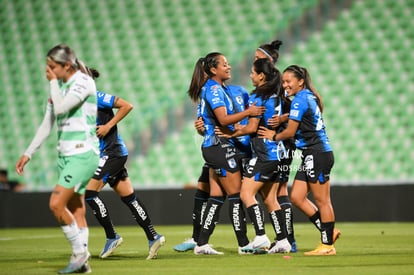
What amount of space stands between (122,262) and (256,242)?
1.48 metres

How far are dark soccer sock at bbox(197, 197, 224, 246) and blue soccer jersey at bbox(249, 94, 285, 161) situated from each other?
0.70m

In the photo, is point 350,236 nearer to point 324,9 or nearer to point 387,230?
point 387,230

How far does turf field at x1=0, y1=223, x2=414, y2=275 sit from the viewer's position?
7.18m

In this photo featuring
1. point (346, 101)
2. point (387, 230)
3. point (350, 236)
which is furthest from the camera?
point (346, 101)

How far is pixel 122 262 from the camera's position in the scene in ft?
26.9

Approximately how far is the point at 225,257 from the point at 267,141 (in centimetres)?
131

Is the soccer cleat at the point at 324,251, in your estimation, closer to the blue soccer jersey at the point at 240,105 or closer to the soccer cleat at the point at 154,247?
the blue soccer jersey at the point at 240,105

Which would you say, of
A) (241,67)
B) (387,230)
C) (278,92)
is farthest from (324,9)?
(278,92)

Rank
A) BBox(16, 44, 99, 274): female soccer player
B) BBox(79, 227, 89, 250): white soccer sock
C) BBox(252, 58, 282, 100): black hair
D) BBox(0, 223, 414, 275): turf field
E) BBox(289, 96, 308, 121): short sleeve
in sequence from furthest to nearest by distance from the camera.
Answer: BBox(252, 58, 282, 100): black hair, BBox(289, 96, 308, 121): short sleeve, BBox(79, 227, 89, 250): white soccer sock, BBox(0, 223, 414, 275): turf field, BBox(16, 44, 99, 274): female soccer player

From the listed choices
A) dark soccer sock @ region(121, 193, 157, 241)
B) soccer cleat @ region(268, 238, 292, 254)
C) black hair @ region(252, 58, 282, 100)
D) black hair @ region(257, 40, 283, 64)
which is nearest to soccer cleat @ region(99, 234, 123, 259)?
dark soccer sock @ region(121, 193, 157, 241)

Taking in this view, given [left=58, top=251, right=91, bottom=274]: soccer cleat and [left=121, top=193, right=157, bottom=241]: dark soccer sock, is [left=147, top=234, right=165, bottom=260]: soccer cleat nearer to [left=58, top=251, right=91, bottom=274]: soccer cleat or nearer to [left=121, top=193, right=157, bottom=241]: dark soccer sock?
[left=121, top=193, right=157, bottom=241]: dark soccer sock

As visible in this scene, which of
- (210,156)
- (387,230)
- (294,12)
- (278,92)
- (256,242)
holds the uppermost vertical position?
(294,12)

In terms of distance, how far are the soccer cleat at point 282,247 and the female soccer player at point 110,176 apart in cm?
121

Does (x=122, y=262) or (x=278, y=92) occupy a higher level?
(x=278, y=92)
